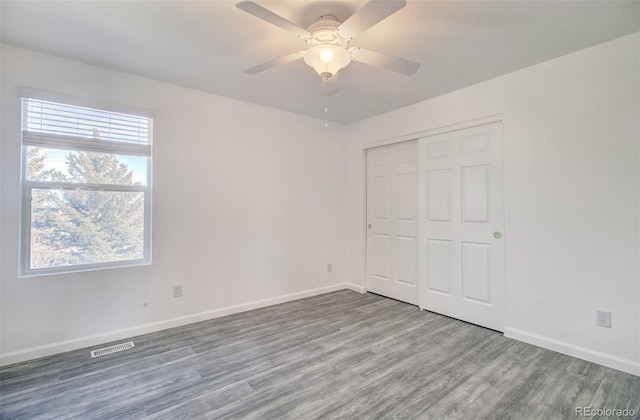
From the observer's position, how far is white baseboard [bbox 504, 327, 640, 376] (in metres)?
2.13

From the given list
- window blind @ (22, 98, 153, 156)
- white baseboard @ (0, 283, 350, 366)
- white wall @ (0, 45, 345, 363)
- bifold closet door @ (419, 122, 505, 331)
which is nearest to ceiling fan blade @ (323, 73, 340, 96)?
white wall @ (0, 45, 345, 363)

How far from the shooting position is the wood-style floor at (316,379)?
1.76 m

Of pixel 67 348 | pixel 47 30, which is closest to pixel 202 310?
pixel 67 348

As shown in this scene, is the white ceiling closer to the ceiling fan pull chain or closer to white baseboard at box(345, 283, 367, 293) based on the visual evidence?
the ceiling fan pull chain

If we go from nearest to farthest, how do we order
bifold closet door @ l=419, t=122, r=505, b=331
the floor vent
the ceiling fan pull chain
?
the ceiling fan pull chain < the floor vent < bifold closet door @ l=419, t=122, r=505, b=331

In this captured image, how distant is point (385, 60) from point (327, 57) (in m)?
0.38

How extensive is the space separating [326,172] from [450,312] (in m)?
2.41

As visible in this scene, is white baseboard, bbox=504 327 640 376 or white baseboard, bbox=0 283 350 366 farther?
white baseboard, bbox=0 283 350 366

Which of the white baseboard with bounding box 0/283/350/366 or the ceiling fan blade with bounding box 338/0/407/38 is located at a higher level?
the ceiling fan blade with bounding box 338/0/407/38

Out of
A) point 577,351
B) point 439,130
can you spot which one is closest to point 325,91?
point 439,130

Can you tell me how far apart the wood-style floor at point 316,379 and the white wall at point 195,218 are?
287 mm

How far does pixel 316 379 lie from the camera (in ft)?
6.76

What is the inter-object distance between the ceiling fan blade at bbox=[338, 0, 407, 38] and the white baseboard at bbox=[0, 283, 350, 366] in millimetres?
2976

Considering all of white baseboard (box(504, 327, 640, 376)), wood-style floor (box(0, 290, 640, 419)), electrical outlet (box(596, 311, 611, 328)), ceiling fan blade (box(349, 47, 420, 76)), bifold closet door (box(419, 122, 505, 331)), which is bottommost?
wood-style floor (box(0, 290, 640, 419))
